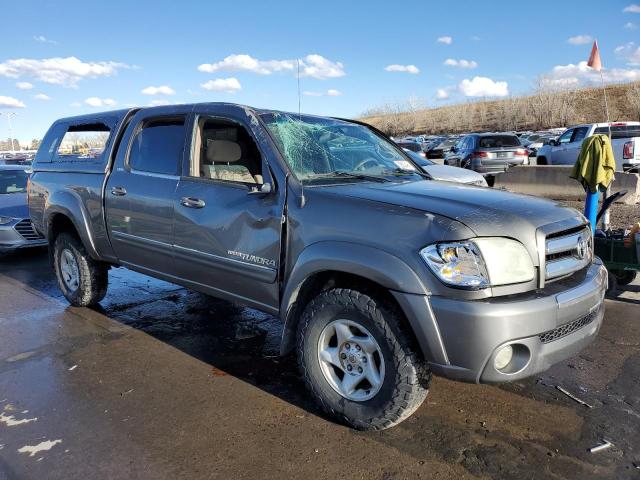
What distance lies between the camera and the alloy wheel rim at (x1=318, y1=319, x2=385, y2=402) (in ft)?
9.75

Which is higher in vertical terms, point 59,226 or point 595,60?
point 595,60

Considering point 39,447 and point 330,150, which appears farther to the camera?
point 330,150

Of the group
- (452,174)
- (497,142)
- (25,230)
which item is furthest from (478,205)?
(497,142)

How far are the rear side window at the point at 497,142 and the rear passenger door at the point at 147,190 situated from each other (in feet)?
44.0

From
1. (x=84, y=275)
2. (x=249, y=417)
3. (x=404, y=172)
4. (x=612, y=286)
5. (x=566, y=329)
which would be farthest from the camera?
(x=612, y=286)

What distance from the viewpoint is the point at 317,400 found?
3.22 meters

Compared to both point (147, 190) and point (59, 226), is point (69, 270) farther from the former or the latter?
point (147, 190)

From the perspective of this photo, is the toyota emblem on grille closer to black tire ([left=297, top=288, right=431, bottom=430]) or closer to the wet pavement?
the wet pavement

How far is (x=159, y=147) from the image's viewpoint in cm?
437

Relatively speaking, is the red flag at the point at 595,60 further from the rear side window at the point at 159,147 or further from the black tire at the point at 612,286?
the rear side window at the point at 159,147

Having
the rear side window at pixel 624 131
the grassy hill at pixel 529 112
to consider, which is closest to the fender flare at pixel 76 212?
the rear side window at pixel 624 131

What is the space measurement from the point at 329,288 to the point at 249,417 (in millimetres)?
977

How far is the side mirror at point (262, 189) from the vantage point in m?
3.35

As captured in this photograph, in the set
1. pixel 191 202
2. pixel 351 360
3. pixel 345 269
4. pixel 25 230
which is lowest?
pixel 25 230
